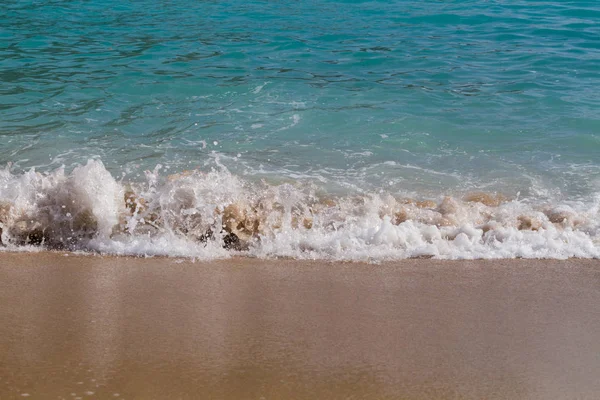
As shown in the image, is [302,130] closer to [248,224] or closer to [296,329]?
[248,224]

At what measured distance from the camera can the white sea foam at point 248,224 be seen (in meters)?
4.95

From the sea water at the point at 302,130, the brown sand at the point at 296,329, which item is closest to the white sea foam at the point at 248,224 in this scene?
the sea water at the point at 302,130

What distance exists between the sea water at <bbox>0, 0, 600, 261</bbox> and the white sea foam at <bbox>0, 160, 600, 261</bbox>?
0.02 m

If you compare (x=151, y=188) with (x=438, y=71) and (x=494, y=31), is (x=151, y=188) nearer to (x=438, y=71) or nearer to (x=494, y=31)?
(x=438, y=71)

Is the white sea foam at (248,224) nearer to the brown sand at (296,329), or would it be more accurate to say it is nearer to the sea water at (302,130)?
Result: the sea water at (302,130)

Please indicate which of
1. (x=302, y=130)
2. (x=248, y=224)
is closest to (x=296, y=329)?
(x=248, y=224)

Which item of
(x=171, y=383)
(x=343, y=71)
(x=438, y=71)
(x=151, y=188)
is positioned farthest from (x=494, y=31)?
(x=171, y=383)

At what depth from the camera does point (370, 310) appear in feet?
13.1

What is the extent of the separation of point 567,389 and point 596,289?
1.35m

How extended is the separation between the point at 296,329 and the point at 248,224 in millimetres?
1589

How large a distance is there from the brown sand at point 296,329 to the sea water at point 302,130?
1.30 ft

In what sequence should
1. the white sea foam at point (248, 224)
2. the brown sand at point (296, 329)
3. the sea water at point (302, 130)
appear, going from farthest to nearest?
the sea water at point (302, 130) < the white sea foam at point (248, 224) < the brown sand at point (296, 329)

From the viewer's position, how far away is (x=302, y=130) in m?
7.80

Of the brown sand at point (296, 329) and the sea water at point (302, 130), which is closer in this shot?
the brown sand at point (296, 329)
